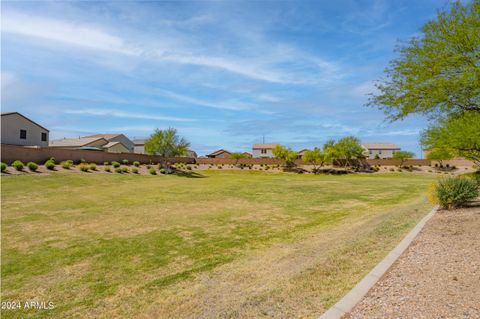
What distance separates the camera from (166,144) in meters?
52.5

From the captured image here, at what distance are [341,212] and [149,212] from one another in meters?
10.3

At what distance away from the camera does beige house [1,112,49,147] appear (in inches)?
1797

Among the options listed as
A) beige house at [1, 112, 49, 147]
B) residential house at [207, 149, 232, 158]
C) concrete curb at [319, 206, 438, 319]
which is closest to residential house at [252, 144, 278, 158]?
residential house at [207, 149, 232, 158]

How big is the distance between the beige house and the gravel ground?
55799 mm

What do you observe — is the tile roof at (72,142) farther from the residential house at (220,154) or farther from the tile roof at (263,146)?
the tile roof at (263,146)

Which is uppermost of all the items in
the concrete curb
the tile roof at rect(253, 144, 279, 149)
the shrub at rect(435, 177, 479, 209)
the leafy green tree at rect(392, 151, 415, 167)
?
the tile roof at rect(253, 144, 279, 149)

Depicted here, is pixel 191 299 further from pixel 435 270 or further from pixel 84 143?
pixel 84 143

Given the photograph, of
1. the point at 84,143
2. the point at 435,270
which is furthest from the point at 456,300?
the point at 84,143

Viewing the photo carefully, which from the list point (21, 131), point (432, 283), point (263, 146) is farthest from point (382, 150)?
point (432, 283)

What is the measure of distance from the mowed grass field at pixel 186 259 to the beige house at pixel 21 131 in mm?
38307

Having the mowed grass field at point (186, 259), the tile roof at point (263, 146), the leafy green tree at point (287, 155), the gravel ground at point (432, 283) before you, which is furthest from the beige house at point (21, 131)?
the tile roof at point (263, 146)

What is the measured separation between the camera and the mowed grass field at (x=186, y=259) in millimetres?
5547

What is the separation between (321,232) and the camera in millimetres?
11250

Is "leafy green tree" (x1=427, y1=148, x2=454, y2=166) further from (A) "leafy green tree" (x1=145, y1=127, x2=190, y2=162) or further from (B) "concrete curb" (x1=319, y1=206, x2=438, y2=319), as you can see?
(A) "leafy green tree" (x1=145, y1=127, x2=190, y2=162)
